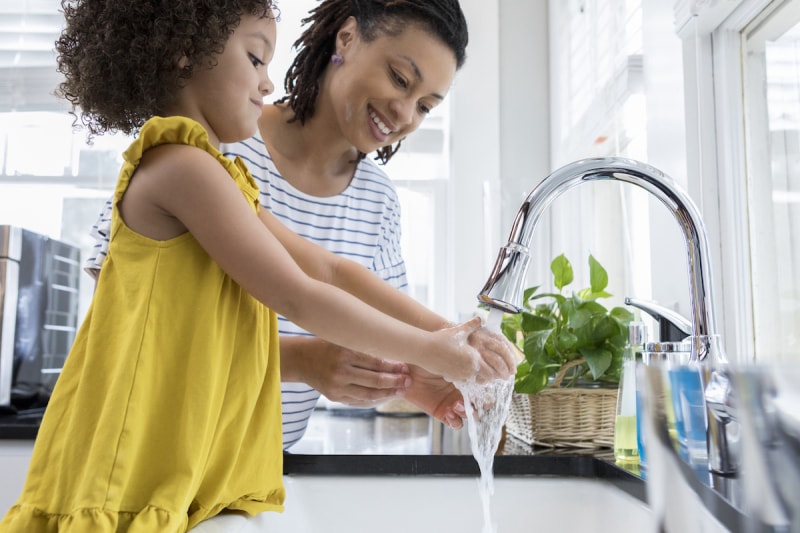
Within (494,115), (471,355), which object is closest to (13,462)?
(471,355)

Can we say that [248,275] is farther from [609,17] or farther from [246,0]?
[609,17]

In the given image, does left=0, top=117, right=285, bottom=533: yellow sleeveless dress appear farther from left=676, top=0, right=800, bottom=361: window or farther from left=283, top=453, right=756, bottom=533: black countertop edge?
left=676, top=0, right=800, bottom=361: window

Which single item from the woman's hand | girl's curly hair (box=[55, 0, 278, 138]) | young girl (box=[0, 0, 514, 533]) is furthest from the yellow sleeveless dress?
the woman's hand

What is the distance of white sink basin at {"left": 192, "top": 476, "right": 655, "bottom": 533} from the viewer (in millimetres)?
1037

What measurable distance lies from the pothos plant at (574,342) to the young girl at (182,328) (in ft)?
1.34

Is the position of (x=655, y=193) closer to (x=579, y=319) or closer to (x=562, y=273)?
(x=579, y=319)

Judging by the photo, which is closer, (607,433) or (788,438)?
(788,438)

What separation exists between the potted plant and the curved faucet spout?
48cm

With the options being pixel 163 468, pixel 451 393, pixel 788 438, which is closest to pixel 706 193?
pixel 451 393

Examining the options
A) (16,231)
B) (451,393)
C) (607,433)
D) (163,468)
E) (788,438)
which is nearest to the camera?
(788,438)

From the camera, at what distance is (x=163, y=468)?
69 centimetres

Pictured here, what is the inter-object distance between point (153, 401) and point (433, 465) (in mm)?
474

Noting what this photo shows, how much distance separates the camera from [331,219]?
1.35 metres

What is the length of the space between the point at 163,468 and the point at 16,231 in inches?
52.2
